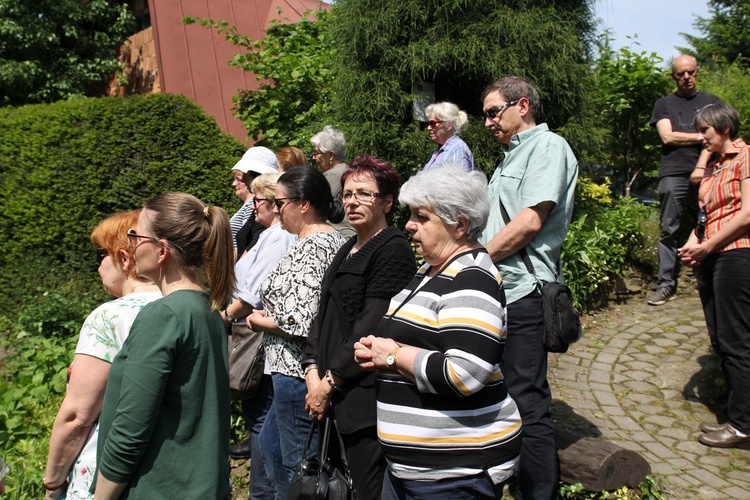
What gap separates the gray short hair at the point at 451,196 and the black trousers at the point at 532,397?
75cm

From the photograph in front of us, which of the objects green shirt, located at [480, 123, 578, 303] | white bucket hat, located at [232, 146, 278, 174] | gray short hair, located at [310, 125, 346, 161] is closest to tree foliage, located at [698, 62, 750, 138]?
gray short hair, located at [310, 125, 346, 161]

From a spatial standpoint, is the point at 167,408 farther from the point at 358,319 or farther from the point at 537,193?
the point at 537,193

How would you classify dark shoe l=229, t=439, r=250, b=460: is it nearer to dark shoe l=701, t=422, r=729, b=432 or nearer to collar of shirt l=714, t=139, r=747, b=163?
dark shoe l=701, t=422, r=729, b=432

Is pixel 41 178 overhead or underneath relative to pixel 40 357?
overhead

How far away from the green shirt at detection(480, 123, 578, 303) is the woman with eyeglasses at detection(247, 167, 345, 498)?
Result: 2.79 ft

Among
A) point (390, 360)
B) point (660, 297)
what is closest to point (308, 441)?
point (390, 360)

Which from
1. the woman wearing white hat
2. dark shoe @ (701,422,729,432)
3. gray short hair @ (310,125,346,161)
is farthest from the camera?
gray short hair @ (310,125,346,161)

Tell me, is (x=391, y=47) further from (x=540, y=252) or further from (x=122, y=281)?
(x=122, y=281)

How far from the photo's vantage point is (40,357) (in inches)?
215

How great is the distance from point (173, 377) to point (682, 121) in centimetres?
579

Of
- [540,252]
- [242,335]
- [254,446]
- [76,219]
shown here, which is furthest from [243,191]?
[76,219]

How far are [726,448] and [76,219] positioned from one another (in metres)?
6.93

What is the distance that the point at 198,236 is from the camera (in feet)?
7.50

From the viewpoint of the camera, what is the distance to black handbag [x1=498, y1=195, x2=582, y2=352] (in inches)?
113
